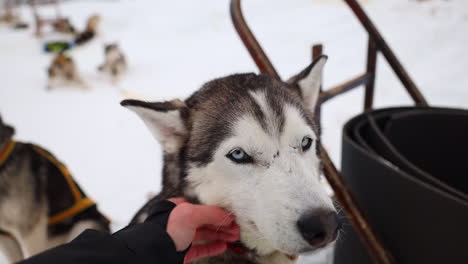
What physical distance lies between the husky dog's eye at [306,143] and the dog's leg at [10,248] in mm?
1600

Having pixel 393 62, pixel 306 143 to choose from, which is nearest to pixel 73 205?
pixel 306 143

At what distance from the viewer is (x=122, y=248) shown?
751 mm

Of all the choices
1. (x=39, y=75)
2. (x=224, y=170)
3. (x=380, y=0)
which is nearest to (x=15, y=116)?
(x=39, y=75)

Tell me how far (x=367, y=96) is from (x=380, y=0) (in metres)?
2.72

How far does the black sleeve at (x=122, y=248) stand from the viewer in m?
0.67

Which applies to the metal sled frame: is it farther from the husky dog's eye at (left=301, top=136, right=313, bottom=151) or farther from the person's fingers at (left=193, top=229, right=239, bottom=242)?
the person's fingers at (left=193, top=229, right=239, bottom=242)

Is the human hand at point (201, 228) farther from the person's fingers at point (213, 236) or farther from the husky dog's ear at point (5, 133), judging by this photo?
the husky dog's ear at point (5, 133)

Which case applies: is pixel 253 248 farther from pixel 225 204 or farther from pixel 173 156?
pixel 173 156

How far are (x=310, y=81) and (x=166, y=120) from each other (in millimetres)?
552

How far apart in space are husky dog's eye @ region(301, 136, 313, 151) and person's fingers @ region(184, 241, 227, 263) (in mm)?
397

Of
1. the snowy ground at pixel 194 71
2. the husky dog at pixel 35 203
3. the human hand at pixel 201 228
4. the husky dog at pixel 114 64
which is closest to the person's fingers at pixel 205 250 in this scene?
the human hand at pixel 201 228

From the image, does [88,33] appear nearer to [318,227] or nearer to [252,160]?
[252,160]

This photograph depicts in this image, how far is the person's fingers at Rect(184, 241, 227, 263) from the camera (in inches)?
39.0

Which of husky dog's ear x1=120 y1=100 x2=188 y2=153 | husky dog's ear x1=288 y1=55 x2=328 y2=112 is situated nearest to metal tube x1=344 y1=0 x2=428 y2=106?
husky dog's ear x1=288 y1=55 x2=328 y2=112
